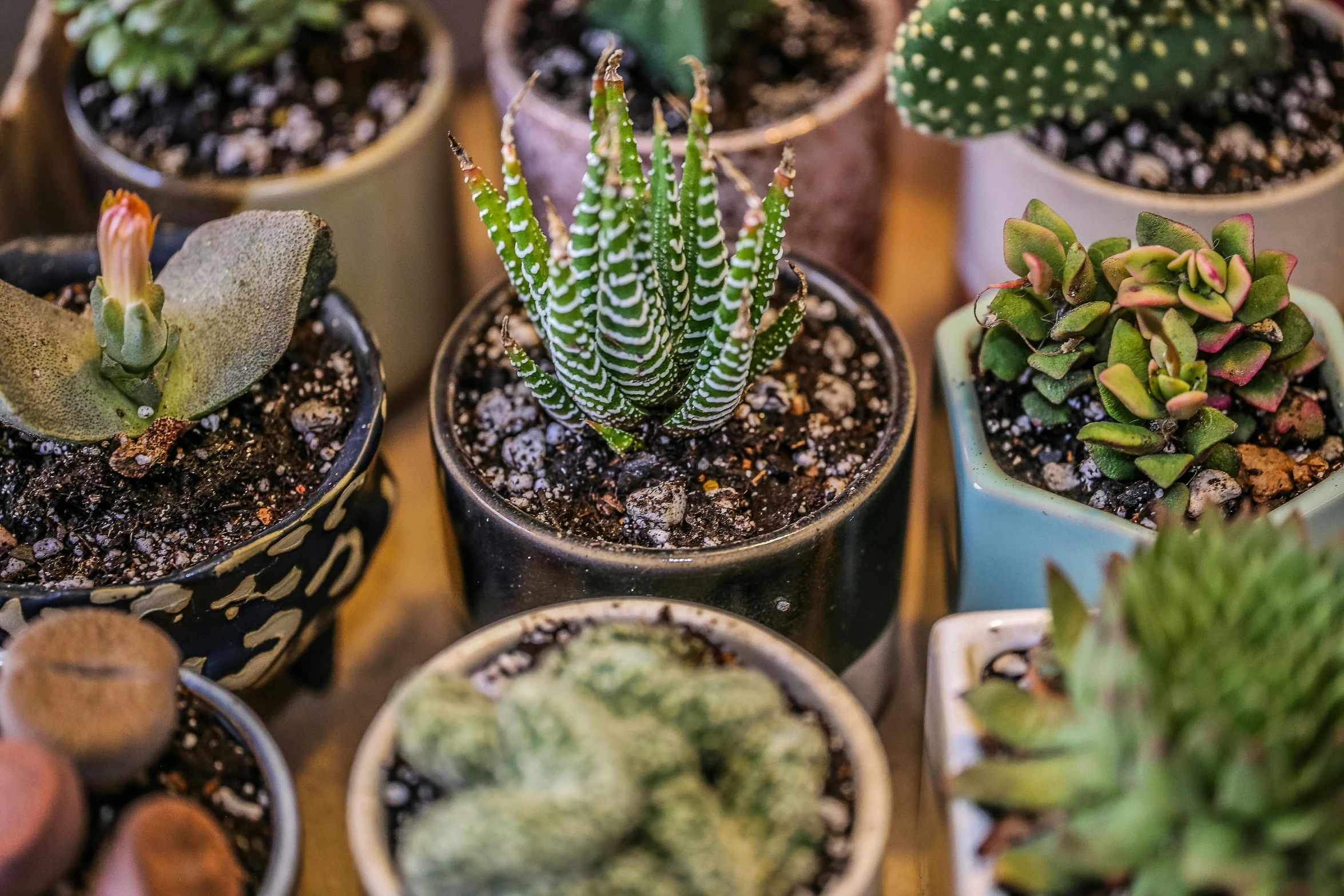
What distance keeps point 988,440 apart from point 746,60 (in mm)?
525

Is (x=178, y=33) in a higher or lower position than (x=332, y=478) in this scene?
higher

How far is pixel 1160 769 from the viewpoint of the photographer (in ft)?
1.66

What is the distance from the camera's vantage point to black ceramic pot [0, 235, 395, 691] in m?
0.73

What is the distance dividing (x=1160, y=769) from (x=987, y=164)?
0.67 meters

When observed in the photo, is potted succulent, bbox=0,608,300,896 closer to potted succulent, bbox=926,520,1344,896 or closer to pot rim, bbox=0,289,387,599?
pot rim, bbox=0,289,387,599

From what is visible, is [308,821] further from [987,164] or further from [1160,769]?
[987,164]

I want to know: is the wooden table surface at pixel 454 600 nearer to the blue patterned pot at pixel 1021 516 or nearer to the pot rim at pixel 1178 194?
the blue patterned pot at pixel 1021 516

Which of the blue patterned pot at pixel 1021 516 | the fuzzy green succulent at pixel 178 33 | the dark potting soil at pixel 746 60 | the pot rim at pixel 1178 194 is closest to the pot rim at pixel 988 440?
the blue patterned pot at pixel 1021 516

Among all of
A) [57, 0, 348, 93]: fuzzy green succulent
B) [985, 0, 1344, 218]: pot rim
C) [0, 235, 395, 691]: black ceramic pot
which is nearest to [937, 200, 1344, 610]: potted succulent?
[985, 0, 1344, 218]: pot rim

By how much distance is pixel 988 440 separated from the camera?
843mm

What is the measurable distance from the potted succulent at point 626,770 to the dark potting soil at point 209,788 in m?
0.07

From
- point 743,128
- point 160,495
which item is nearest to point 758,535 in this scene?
point 160,495

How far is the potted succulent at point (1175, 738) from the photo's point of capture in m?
0.52

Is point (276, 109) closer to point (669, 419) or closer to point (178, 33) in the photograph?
point (178, 33)
